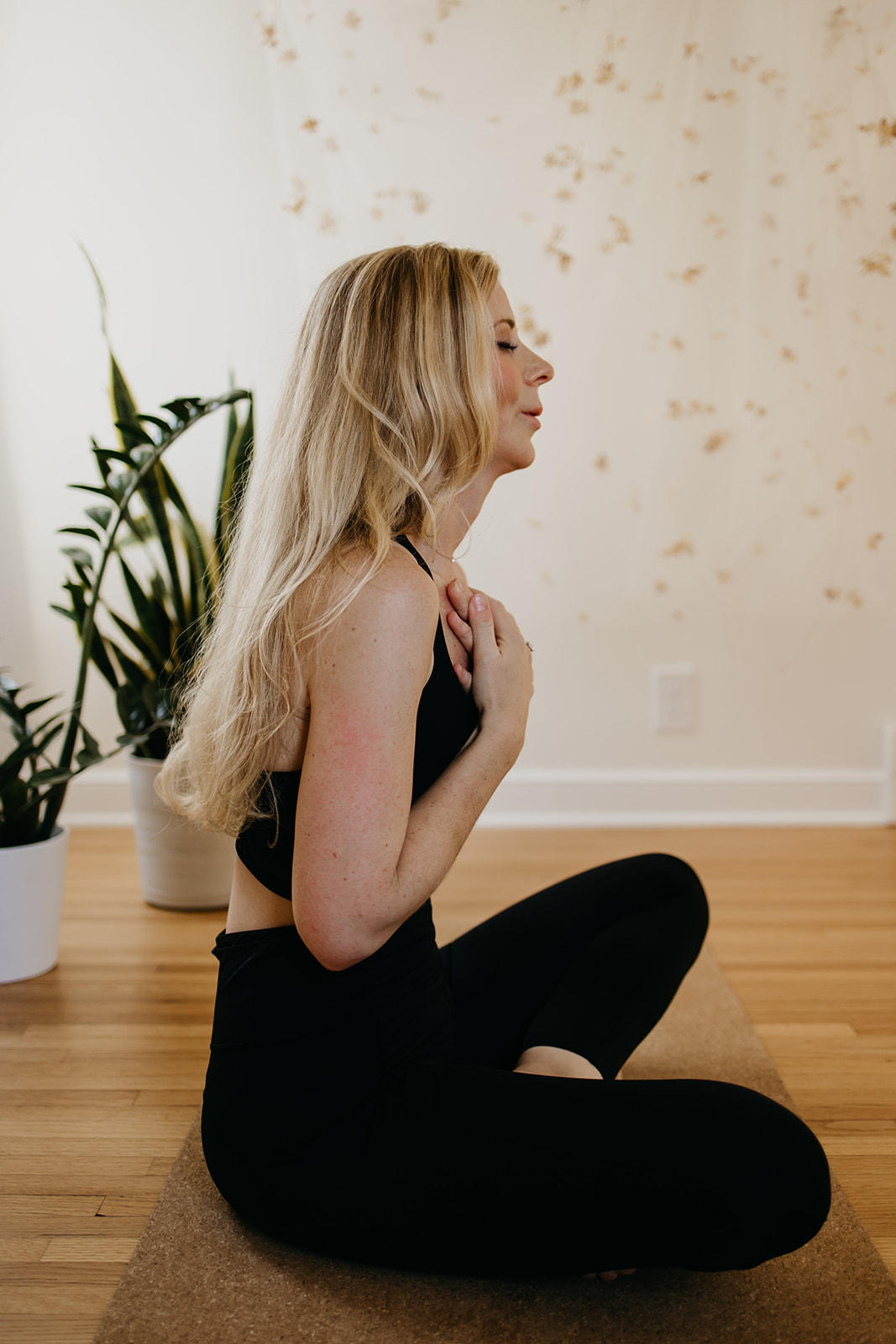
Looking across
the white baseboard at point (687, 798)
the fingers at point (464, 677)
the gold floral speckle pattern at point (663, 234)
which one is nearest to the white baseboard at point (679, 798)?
the white baseboard at point (687, 798)

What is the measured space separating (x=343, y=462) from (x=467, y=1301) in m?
0.84

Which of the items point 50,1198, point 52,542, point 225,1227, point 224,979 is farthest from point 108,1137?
point 52,542

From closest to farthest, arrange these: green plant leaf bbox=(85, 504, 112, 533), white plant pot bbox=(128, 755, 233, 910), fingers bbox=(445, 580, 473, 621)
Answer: fingers bbox=(445, 580, 473, 621) → green plant leaf bbox=(85, 504, 112, 533) → white plant pot bbox=(128, 755, 233, 910)

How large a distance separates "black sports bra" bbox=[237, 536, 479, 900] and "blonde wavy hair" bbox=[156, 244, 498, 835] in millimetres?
22

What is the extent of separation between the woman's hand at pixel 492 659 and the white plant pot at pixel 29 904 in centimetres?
111

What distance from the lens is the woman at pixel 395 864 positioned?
3.09 ft

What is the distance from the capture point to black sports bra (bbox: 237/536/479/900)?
1.05 meters

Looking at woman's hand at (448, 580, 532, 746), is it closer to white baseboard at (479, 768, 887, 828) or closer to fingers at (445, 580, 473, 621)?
fingers at (445, 580, 473, 621)

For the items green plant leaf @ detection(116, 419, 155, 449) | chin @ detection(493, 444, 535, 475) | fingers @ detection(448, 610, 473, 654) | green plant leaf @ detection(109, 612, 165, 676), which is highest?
chin @ detection(493, 444, 535, 475)

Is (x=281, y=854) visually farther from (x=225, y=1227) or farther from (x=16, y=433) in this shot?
(x=16, y=433)

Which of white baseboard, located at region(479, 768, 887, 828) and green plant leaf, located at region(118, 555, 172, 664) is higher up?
green plant leaf, located at region(118, 555, 172, 664)

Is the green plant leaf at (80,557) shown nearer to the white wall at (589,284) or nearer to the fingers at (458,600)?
the white wall at (589,284)

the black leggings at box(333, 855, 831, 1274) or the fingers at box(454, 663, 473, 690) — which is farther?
the fingers at box(454, 663, 473, 690)

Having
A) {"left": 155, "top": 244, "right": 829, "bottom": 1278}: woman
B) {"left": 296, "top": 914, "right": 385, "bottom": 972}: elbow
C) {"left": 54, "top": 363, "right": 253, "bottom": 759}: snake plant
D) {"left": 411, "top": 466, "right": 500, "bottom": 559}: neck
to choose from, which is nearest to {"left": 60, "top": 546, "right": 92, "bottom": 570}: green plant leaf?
{"left": 54, "top": 363, "right": 253, "bottom": 759}: snake plant
